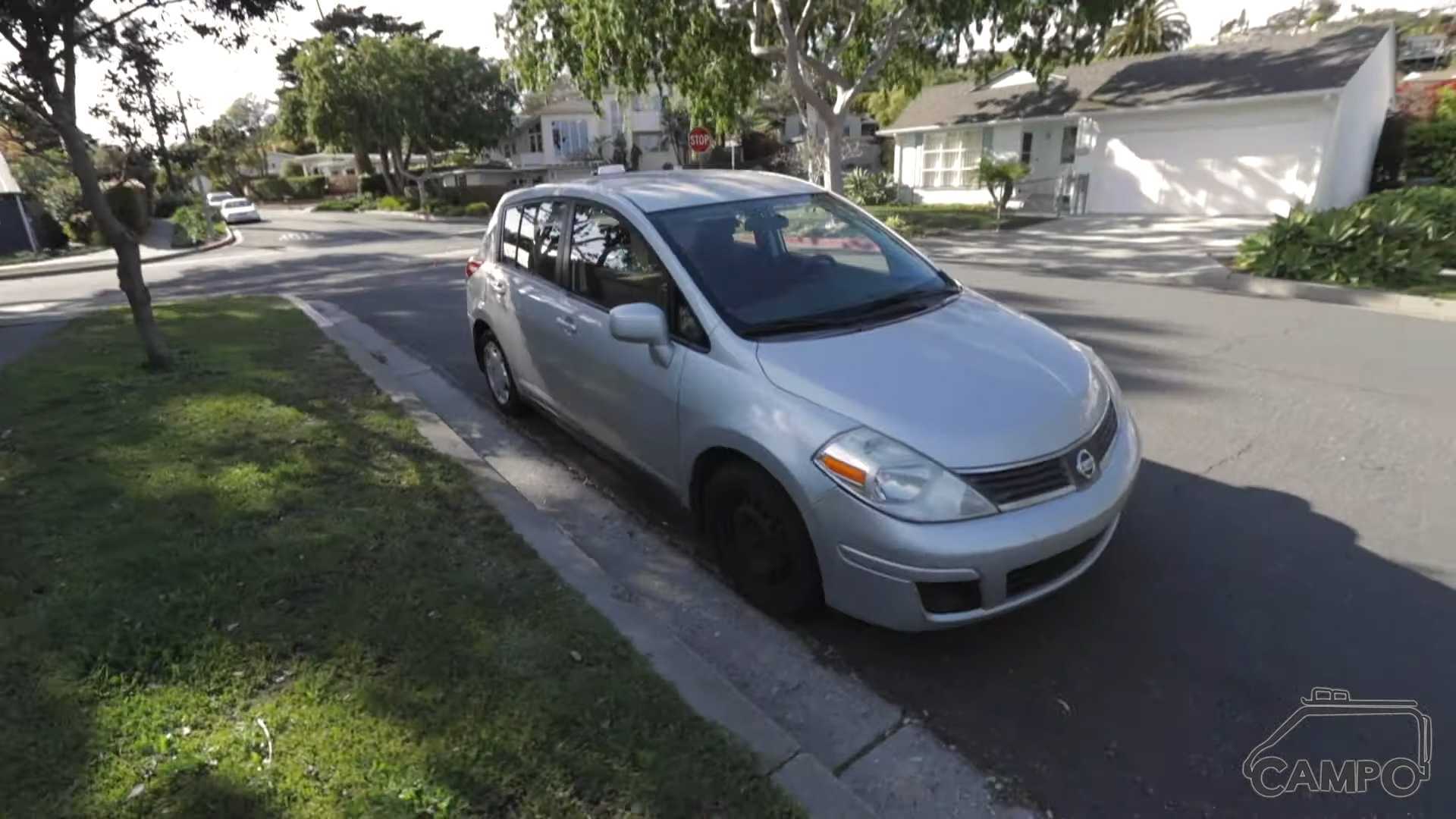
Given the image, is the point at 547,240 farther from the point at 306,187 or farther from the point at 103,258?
the point at 306,187

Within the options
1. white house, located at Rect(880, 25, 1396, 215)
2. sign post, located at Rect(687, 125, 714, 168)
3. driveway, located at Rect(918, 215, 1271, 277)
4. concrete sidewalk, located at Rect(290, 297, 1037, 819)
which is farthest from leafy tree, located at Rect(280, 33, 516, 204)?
concrete sidewalk, located at Rect(290, 297, 1037, 819)

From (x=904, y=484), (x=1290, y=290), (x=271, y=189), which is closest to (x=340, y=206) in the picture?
(x=271, y=189)

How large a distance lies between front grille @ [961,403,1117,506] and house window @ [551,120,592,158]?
52.8 m

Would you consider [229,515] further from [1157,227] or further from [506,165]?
[506,165]

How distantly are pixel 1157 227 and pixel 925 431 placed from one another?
1733cm

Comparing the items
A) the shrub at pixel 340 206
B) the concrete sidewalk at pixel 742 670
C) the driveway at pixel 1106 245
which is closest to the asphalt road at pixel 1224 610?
the concrete sidewalk at pixel 742 670

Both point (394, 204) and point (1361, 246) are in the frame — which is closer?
point (1361, 246)

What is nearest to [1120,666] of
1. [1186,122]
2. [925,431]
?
[925,431]

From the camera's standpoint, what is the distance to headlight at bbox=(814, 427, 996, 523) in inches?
103

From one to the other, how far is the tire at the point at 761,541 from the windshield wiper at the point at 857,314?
0.60m

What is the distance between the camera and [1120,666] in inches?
114

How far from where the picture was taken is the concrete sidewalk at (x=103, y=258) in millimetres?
19594

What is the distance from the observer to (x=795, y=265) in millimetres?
3803

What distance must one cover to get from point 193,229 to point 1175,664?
33.5m
